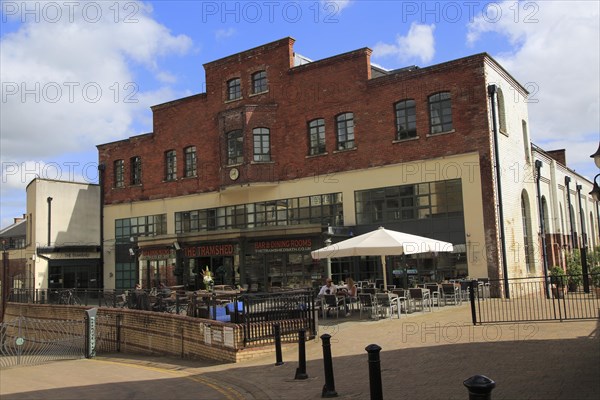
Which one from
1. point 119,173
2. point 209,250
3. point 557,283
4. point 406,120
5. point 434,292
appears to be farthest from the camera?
point 119,173

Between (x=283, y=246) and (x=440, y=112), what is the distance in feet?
31.2

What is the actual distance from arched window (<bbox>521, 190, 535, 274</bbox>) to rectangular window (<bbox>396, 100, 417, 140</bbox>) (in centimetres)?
625

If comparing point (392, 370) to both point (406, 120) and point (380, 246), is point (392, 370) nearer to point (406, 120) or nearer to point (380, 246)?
point (380, 246)

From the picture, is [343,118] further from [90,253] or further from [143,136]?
[90,253]

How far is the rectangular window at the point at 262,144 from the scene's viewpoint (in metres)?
30.0

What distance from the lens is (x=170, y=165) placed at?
35.3 metres

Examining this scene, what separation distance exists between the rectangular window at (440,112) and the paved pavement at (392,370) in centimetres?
1127

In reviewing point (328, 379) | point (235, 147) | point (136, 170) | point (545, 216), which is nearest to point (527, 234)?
point (545, 216)

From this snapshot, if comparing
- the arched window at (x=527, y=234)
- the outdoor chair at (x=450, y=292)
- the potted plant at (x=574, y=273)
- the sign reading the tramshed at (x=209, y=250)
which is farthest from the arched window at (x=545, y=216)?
the sign reading the tramshed at (x=209, y=250)

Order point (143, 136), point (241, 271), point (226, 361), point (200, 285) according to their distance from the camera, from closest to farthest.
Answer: point (226, 361) → point (241, 271) → point (200, 285) → point (143, 136)

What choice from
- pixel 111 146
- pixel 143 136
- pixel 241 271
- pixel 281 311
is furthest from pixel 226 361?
pixel 111 146

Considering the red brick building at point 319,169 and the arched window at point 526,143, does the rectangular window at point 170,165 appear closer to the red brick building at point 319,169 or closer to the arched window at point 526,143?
the red brick building at point 319,169

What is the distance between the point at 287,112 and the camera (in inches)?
1167

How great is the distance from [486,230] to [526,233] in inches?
195
